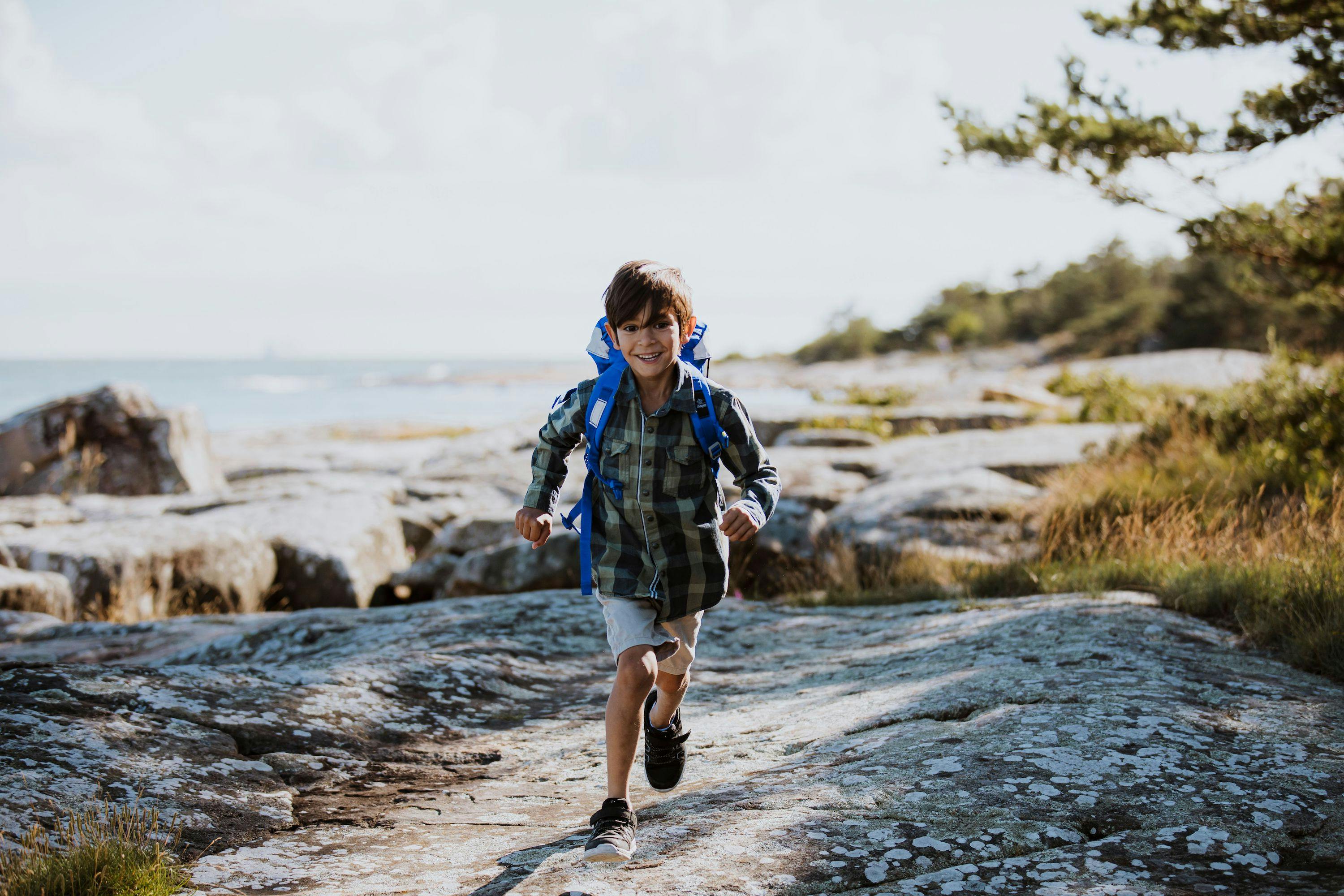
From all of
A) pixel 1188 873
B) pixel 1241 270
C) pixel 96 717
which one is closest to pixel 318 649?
pixel 96 717

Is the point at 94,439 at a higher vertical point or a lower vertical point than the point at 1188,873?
higher

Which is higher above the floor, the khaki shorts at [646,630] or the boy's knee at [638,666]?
the khaki shorts at [646,630]

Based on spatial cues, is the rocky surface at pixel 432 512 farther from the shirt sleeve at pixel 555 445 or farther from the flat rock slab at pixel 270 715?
the shirt sleeve at pixel 555 445

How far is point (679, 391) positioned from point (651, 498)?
0.36 metres

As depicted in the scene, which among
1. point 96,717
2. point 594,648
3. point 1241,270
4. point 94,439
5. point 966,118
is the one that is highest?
point 966,118

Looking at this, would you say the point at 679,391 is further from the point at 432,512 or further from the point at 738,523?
the point at 432,512

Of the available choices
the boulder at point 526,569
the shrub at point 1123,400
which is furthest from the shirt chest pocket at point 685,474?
the shrub at point 1123,400

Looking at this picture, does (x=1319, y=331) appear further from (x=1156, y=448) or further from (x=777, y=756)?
(x=777, y=756)

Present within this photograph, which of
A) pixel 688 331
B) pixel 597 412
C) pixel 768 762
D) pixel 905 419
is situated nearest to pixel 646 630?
pixel 597 412

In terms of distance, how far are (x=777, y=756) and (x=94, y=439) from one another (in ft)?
35.9

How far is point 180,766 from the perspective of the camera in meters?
3.32

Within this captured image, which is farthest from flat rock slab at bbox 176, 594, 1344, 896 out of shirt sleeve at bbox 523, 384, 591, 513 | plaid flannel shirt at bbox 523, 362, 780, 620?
shirt sleeve at bbox 523, 384, 591, 513

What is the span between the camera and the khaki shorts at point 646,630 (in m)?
3.09

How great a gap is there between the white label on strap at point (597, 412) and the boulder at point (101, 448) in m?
10.1
